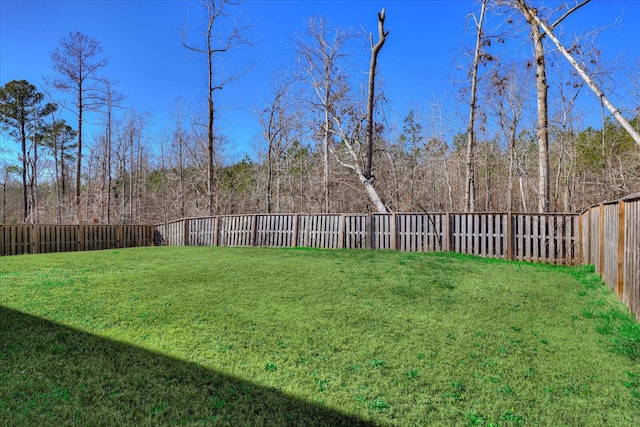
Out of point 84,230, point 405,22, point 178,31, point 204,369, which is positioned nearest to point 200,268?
point 204,369

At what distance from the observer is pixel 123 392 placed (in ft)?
6.89

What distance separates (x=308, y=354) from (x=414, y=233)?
759 cm

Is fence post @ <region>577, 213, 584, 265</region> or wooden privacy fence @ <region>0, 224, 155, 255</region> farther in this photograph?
wooden privacy fence @ <region>0, 224, 155, 255</region>

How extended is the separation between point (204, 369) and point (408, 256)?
6632 millimetres

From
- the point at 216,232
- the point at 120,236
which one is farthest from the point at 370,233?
the point at 120,236

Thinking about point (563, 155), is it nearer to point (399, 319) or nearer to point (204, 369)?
point (399, 319)

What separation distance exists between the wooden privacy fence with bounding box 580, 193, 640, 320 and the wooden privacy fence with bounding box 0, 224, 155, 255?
15126mm

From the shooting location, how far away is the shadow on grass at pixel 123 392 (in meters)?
1.87

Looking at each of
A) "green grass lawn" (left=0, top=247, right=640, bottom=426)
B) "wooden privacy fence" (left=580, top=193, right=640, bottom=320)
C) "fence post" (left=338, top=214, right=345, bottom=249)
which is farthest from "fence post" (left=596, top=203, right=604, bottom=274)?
"fence post" (left=338, top=214, right=345, bottom=249)

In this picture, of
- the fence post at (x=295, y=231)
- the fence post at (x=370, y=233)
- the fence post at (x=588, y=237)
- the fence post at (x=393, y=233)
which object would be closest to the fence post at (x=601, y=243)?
the fence post at (x=588, y=237)

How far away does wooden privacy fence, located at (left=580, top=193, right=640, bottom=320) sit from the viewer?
3.57m

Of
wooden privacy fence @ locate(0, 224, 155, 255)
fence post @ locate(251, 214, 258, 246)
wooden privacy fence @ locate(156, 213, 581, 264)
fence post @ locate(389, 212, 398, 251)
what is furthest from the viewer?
fence post @ locate(251, 214, 258, 246)

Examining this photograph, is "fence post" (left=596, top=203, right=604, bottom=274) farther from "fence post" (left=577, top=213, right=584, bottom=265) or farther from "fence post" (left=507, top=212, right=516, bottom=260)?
"fence post" (left=507, top=212, right=516, bottom=260)

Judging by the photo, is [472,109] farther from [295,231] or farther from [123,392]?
[123,392]
